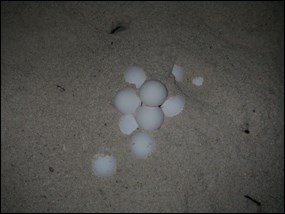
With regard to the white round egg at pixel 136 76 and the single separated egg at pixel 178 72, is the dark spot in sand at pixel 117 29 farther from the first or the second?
the single separated egg at pixel 178 72

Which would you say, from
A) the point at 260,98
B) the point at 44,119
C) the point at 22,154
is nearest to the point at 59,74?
the point at 44,119


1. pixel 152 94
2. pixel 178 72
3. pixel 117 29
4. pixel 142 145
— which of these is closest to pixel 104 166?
pixel 142 145

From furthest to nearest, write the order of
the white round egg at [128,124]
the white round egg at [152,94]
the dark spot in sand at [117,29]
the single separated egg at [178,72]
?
the dark spot in sand at [117,29]
the single separated egg at [178,72]
the white round egg at [128,124]
the white round egg at [152,94]

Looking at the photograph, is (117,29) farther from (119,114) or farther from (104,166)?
(104,166)

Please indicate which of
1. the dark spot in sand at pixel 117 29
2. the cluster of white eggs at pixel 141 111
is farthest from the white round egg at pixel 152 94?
the dark spot in sand at pixel 117 29

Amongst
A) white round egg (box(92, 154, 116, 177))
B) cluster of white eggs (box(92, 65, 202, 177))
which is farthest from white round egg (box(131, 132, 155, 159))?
white round egg (box(92, 154, 116, 177))

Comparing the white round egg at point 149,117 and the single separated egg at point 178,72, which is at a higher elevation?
the single separated egg at point 178,72
